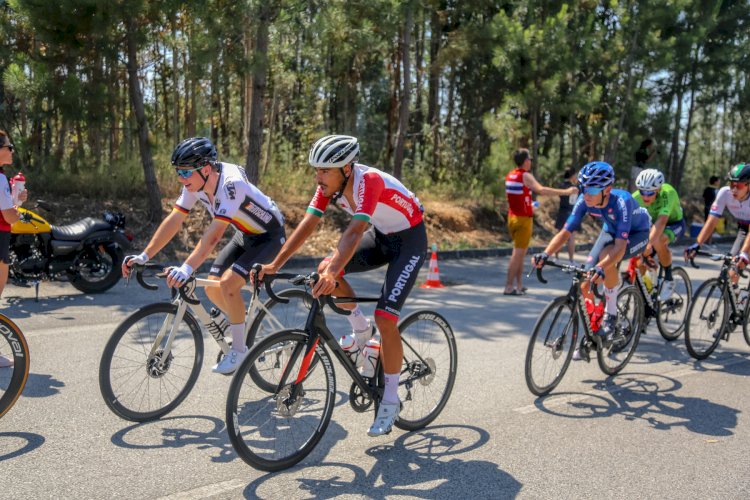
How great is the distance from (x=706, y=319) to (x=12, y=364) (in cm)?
650

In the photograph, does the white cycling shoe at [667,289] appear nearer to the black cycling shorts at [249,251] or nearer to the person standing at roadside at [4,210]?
the black cycling shorts at [249,251]

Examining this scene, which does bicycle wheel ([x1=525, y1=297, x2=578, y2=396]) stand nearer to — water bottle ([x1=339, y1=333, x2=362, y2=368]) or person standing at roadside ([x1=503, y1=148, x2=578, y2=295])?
water bottle ([x1=339, y1=333, x2=362, y2=368])

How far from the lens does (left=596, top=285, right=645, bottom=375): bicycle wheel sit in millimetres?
7051

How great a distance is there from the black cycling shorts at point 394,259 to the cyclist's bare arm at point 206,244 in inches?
36.9

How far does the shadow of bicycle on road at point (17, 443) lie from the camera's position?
4.60 m

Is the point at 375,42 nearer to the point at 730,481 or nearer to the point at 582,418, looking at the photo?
the point at 582,418

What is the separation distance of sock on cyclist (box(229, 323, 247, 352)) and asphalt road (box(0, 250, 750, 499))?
0.48 m

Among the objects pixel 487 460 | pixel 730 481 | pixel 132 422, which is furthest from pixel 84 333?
pixel 730 481

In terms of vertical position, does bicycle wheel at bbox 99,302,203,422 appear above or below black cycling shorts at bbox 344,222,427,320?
below

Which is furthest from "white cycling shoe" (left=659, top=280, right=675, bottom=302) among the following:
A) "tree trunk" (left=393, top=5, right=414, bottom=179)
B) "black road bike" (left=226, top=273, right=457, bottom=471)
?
"tree trunk" (left=393, top=5, right=414, bottom=179)

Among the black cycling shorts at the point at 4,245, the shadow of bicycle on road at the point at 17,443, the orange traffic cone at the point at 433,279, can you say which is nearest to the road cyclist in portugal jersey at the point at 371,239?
the shadow of bicycle on road at the point at 17,443

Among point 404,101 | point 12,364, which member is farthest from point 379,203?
point 404,101

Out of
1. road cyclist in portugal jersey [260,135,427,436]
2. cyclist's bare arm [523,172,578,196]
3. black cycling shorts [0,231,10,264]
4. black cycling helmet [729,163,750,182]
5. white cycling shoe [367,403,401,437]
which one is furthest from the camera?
cyclist's bare arm [523,172,578,196]

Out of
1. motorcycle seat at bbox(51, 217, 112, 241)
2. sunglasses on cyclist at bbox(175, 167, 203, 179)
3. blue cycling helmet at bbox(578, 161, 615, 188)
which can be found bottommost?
motorcycle seat at bbox(51, 217, 112, 241)
